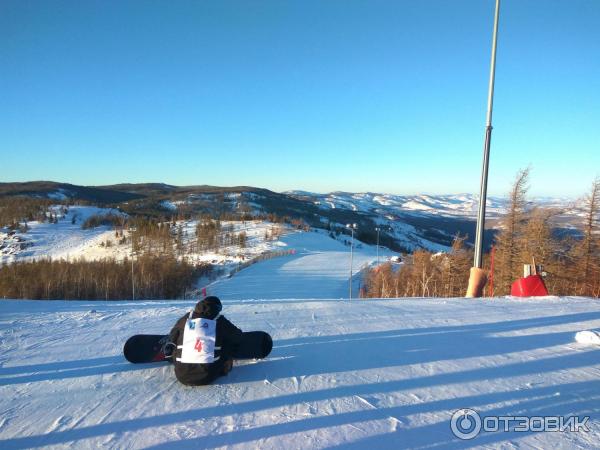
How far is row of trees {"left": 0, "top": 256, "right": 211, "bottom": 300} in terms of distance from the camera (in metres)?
31.5

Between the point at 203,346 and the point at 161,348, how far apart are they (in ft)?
2.59

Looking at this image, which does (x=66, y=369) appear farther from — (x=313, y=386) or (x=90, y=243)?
(x=90, y=243)

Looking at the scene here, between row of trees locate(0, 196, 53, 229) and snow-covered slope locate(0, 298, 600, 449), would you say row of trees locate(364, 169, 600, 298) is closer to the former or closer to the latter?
snow-covered slope locate(0, 298, 600, 449)

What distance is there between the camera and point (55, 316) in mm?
5859

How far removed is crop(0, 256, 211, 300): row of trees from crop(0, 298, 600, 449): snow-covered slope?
29.1 metres

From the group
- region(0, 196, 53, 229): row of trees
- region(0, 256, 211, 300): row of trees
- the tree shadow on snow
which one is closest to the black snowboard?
the tree shadow on snow

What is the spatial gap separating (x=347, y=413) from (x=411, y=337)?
86.1 inches

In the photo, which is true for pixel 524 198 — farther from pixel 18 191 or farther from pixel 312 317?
pixel 18 191

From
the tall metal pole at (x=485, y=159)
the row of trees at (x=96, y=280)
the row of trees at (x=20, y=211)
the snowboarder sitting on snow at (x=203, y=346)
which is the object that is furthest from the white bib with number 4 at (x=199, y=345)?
the row of trees at (x=20, y=211)

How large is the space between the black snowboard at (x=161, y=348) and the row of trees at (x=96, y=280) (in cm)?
2959

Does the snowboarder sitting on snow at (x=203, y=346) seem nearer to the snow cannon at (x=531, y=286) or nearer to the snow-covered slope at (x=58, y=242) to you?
the snow cannon at (x=531, y=286)

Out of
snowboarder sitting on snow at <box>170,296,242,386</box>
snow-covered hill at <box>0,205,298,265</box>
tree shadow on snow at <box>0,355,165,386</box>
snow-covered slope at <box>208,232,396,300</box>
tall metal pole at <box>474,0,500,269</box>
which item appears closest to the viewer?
snowboarder sitting on snow at <box>170,296,242,386</box>

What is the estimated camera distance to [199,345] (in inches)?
132

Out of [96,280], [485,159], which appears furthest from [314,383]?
[96,280]
